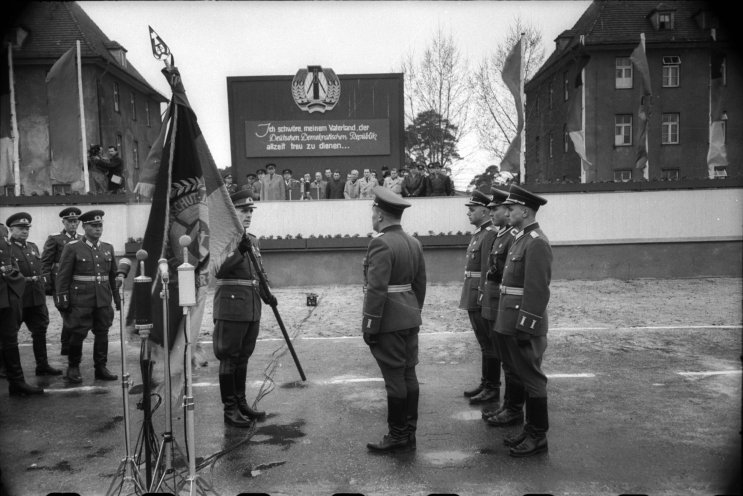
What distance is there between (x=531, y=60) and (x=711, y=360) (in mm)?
22814

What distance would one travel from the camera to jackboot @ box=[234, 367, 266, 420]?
17.7ft

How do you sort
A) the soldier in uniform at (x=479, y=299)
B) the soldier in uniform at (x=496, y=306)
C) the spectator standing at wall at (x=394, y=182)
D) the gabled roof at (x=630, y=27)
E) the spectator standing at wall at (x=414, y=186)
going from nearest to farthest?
the soldier in uniform at (x=496, y=306), the soldier in uniform at (x=479, y=299), the spectator standing at wall at (x=394, y=182), the spectator standing at wall at (x=414, y=186), the gabled roof at (x=630, y=27)

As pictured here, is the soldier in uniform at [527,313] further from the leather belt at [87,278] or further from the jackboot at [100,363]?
the leather belt at [87,278]

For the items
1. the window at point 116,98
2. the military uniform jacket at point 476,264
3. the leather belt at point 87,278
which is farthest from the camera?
the window at point 116,98

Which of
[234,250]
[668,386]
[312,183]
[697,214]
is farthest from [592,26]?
[234,250]

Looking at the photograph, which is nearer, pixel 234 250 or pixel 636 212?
pixel 234 250

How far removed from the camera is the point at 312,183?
15273mm

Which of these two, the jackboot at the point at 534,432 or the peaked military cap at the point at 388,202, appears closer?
the jackboot at the point at 534,432

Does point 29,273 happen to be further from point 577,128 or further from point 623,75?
point 623,75

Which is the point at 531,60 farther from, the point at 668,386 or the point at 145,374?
the point at 145,374

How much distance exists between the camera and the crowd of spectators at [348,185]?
14258 mm

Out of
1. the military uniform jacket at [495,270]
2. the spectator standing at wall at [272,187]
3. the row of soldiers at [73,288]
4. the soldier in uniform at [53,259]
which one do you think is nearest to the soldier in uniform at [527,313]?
the military uniform jacket at [495,270]

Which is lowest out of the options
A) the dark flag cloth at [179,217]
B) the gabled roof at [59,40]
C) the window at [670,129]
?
the dark flag cloth at [179,217]

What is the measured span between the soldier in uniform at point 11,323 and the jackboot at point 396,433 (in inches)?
170
